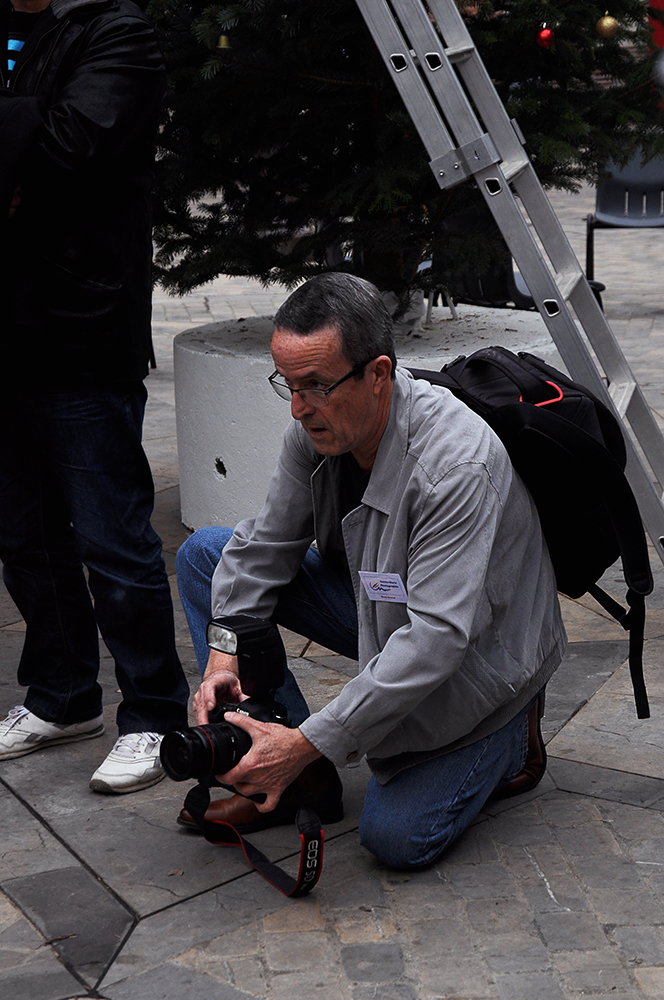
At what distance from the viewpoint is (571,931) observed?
2.36 m

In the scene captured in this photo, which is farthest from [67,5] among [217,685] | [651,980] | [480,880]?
[651,980]

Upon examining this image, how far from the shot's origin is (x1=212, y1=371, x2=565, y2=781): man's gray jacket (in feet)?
7.69

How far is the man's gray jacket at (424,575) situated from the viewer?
7.69ft

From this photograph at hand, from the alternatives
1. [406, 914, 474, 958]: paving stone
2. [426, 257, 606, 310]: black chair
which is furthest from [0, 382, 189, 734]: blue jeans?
[426, 257, 606, 310]: black chair

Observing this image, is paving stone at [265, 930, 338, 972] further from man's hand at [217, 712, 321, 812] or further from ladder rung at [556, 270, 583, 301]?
ladder rung at [556, 270, 583, 301]

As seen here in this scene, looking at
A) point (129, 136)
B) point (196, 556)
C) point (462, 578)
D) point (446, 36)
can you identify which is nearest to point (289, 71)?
point (446, 36)

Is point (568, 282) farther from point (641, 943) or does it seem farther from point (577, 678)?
point (641, 943)

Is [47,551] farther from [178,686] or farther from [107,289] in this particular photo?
[107,289]

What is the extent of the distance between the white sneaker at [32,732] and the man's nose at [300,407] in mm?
1306

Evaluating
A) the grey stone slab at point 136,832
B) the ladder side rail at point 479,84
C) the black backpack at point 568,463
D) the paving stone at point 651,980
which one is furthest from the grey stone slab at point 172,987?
the ladder side rail at point 479,84

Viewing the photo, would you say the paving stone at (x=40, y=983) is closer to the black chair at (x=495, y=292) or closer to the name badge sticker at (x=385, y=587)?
the name badge sticker at (x=385, y=587)

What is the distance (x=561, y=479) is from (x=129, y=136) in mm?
1223

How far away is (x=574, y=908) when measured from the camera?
2436mm

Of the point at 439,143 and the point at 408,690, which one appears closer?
the point at 408,690
